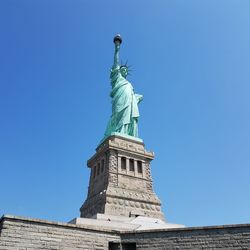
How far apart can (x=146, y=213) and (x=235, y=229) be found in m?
15.3

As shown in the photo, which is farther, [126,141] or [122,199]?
[126,141]

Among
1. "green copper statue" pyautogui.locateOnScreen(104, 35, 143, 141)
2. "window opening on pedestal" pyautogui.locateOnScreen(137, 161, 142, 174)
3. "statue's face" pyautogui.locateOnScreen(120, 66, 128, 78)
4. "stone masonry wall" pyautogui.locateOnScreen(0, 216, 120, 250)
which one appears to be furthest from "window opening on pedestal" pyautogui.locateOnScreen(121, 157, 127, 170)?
"stone masonry wall" pyautogui.locateOnScreen(0, 216, 120, 250)

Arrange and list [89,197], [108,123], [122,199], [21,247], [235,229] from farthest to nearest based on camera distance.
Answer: [108,123], [89,197], [122,199], [235,229], [21,247]

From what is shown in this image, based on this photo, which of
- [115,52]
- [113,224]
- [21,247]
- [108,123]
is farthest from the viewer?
[115,52]

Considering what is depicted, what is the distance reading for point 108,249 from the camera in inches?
546

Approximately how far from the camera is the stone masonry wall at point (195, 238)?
12.6 metres

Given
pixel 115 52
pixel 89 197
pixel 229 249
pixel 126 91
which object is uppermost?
pixel 115 52

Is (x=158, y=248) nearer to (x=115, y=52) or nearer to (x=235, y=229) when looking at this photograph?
(x=235, y=229)

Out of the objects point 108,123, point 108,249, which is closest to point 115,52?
point 108,123

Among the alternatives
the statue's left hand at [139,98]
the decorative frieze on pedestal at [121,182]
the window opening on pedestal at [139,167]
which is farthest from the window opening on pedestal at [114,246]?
the statue's left hand at [139,98]

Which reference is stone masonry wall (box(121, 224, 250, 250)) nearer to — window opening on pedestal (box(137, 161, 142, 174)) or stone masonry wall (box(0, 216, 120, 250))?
stone masonry wall (box(0, 216, 120, 250))

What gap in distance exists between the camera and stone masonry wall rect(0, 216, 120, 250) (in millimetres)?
11781

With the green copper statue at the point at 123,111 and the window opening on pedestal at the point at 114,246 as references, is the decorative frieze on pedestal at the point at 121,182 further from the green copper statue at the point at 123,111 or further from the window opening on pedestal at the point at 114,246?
the window opening on pedestal at the point at 114,246

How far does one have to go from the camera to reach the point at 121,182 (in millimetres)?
28734
